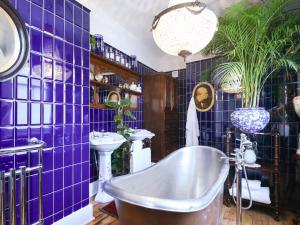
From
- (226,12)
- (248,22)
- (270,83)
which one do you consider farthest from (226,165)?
(270,83)

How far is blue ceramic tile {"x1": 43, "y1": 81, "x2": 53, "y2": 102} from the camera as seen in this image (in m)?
1.66

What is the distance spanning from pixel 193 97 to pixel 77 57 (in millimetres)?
2885

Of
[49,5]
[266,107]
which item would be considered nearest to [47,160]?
[49,5]

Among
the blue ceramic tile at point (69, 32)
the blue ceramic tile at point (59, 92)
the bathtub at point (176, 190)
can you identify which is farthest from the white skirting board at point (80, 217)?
the blue ceramic tile at point (69, 32)

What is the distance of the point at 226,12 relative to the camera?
2045mm

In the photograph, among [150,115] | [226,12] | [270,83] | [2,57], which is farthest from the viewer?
[150,115]

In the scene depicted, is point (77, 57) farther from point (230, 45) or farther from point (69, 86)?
point (230, 45)

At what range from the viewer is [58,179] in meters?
1.76

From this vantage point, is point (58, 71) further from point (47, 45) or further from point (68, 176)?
point (68, 176)

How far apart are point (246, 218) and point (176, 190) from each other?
84 cm

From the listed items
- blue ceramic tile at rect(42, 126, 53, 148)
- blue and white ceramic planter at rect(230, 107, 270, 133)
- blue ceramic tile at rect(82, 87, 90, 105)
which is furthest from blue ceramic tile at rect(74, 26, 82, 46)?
blue and white ceramic planter at rect(230, 107, 270, 133)

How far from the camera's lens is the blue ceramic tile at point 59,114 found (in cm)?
176

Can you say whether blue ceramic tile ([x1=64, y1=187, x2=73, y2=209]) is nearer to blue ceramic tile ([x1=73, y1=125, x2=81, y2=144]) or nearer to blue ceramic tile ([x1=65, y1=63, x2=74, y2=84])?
blue ceramic tile ([x1=73, y1=125, x2=81, y2=144])

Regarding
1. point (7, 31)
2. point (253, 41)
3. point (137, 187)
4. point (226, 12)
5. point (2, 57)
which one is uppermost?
point (226, 12)
